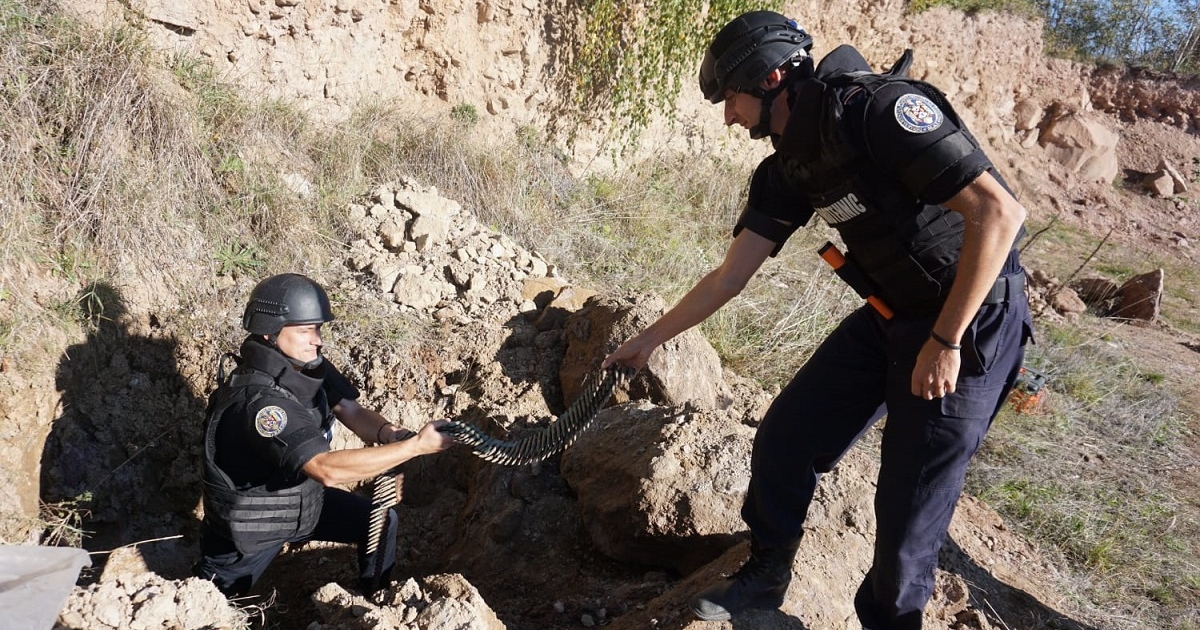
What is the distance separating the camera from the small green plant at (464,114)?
22.2 ft

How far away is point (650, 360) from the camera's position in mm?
4004

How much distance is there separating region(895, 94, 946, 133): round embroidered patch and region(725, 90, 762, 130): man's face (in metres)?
0.44

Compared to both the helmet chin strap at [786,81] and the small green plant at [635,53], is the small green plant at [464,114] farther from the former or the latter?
the helmet chin strap at [786,81]

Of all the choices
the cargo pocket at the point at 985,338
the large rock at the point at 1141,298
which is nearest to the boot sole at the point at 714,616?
the cargo pocket at the point at 985,338

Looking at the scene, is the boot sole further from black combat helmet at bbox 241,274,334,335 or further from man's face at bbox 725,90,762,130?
black combat helmet at bbox 241,274,334,335

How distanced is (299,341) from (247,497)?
0.59 m

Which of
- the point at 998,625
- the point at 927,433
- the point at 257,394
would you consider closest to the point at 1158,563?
the point at 998,625

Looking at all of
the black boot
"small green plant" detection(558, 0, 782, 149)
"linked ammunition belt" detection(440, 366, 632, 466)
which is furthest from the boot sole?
"small green plant" detection(558, 0, 782, 149)

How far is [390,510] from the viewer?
320 cm

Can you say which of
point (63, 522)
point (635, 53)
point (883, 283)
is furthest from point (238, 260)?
point (635, 53)

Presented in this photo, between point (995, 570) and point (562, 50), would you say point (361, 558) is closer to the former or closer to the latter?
point (995, 570)

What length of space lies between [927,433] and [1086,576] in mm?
2315

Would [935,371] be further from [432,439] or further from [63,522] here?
[63,522]

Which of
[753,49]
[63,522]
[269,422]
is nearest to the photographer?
[753,49]
